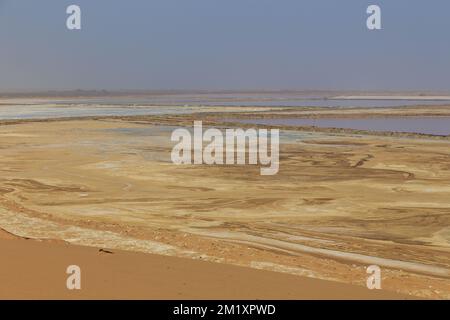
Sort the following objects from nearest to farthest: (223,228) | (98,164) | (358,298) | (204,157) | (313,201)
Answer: (358,298) → (223,228) → (313,201) → (98,164) → (204,157)

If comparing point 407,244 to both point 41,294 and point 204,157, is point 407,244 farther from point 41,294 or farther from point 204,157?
point 204,157

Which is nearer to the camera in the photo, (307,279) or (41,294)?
(41,294)

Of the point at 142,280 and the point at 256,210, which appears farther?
the point at 256,210

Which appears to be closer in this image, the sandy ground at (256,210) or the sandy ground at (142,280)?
the sandy ground at (142,280)

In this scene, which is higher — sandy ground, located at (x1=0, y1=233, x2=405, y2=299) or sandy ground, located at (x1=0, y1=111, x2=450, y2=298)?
sandy ground, located at (x1=0, y1=233, x2=405, y2=299)

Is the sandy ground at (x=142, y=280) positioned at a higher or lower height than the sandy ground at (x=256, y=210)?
higher

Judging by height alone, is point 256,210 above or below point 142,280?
below

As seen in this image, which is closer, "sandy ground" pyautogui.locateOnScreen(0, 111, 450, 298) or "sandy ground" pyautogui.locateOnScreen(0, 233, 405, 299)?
"sandy ground" pyautogui.locateOnScreen(0, 233, 405, 299)
